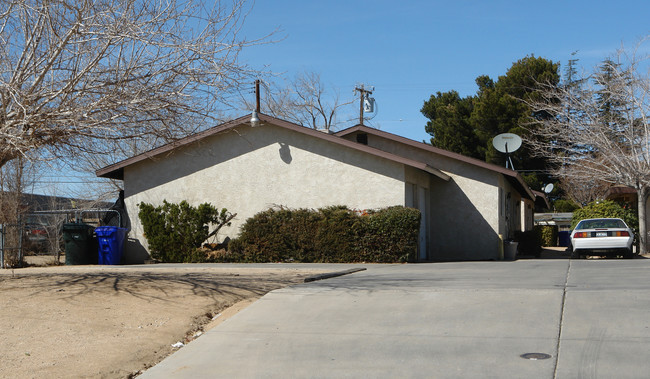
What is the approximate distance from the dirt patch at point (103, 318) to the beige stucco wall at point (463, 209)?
11046mm

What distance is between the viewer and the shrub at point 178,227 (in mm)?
19516

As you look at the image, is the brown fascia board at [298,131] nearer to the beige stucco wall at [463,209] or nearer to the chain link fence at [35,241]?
the beige stucco wall at [463,209]

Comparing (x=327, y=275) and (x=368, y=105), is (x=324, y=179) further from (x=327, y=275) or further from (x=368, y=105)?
(x=368, y=105)

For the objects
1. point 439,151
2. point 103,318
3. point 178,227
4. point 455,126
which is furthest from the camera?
point 455,126

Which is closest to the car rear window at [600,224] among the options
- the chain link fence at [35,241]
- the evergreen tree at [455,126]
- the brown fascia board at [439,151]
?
the brown fascia board at [439,151]

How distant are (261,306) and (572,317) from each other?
384 cm

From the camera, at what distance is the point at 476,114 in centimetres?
4078

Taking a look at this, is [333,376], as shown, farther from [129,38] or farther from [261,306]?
[129,38]

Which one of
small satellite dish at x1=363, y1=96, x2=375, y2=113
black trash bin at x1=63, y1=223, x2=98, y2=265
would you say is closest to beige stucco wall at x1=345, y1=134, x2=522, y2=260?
black trash bin at x1=63, y1=223, x2=98, y2=265

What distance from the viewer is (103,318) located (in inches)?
314

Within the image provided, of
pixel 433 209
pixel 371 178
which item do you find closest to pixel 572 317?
pixel 371 178

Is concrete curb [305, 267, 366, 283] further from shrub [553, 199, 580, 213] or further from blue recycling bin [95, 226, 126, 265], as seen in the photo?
shrub [553, 199, 580, 213]

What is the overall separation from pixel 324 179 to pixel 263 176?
190 centimetres

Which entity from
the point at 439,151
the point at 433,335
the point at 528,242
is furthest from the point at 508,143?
the point at 433,335
